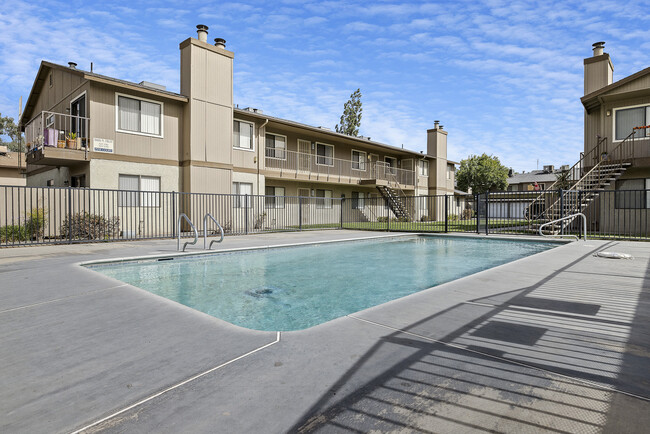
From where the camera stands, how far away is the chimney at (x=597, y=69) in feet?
57.2

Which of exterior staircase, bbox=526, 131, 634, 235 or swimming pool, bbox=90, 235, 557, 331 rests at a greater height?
exterior staircase, bbox=526, 131, 634, 235

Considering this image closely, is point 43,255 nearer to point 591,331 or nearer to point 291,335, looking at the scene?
point 291,335

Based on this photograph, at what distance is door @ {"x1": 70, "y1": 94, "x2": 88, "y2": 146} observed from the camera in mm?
14273

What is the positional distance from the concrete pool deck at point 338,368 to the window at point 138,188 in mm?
11382

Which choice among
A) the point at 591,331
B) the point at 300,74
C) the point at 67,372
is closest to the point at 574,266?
the point at 591,331

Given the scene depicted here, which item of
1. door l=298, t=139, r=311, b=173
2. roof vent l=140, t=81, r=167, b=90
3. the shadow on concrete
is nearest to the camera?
the shadow on concrete

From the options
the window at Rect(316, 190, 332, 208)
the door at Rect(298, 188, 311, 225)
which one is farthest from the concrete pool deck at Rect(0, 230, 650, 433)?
the window at Rect(316, 190, 332, 208)

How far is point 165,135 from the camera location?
16.0 metres

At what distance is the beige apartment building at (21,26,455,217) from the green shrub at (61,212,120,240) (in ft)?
6.80

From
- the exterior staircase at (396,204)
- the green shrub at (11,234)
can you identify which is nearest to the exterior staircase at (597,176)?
the exterior staircase at (396,204)

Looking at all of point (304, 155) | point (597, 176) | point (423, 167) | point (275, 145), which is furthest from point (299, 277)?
point (423, 167)

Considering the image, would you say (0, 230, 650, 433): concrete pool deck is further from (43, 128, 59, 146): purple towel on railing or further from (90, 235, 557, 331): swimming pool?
(43, 128, 59, 146): purple towel on railing

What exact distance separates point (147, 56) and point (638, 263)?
59.6ft

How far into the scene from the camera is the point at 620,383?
2.21 meters
